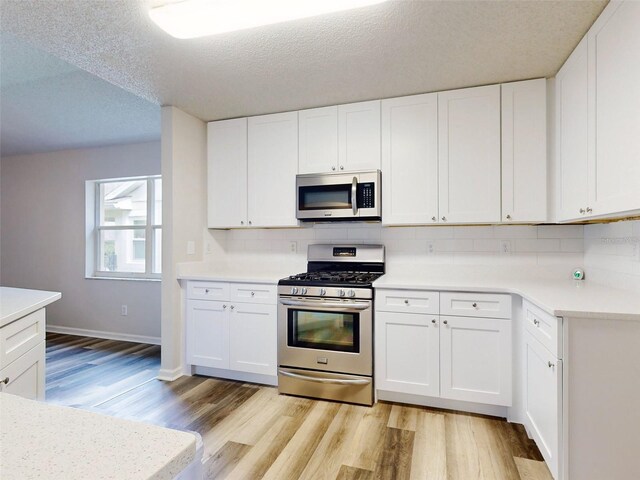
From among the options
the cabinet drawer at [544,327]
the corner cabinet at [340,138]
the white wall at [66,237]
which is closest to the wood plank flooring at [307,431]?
the cabinet drawer at [544,327]

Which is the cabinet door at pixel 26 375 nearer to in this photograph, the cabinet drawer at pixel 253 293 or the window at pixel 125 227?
the cabinet drawer at pixel 253 293

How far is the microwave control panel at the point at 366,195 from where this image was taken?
2.84m

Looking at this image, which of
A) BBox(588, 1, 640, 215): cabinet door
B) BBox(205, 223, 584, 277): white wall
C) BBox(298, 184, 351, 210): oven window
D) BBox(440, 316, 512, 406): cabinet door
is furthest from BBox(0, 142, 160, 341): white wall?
BBox(588, 1, 640, 215): cabinet door

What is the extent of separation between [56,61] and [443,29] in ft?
8.70

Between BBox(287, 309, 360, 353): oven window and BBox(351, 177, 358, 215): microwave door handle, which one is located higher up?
BBox(351, 177, 358, 215): microwave door handle

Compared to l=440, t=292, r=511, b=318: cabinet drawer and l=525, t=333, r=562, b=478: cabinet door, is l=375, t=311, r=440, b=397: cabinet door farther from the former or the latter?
l=525, t=333, r=562, b=478: cabinet door

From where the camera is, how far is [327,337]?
105 inches

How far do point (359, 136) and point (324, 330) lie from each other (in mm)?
1586

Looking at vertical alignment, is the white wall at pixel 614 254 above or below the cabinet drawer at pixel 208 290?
above

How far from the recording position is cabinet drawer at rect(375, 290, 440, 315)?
7.98 feet

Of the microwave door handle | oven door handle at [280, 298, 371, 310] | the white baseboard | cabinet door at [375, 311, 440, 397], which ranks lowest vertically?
the white baseboard

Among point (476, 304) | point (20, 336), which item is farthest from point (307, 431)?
point (20, 336)

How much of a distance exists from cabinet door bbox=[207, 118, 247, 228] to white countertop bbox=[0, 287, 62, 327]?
1707 millimetres

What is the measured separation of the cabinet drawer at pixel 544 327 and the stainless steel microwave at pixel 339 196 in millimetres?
1247
